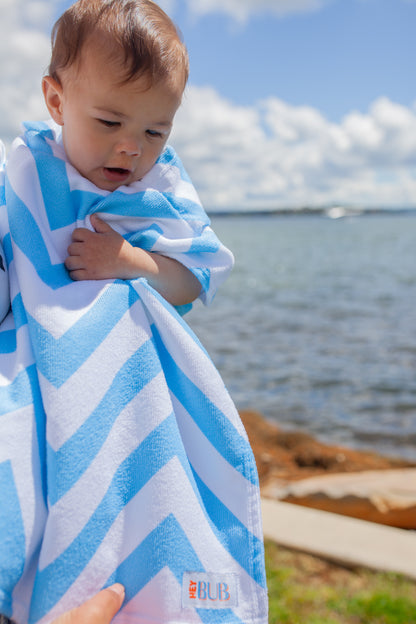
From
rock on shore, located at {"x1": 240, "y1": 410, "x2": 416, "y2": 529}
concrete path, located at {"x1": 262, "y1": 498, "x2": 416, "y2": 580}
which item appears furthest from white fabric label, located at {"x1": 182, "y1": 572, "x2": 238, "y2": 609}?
rock on shore, located at {"x1": 240, "y1": 410, "x2": 416, "y2": 529}

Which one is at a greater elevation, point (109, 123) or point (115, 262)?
point (109, 123)

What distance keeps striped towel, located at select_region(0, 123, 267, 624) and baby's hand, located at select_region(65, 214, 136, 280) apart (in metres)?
0.04

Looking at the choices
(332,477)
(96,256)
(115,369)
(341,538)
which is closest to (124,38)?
(96,256)

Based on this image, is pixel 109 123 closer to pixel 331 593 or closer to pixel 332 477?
pixel 331 593

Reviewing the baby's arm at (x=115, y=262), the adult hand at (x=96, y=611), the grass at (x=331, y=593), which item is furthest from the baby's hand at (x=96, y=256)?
the grass at (x=331, y=593)

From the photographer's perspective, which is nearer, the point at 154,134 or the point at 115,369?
the point at 115,369

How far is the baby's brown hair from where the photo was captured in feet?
4.86

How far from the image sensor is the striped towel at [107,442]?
3.99 ft

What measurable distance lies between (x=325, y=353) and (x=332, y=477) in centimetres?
562

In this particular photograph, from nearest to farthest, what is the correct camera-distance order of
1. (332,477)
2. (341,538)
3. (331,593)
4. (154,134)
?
(154,134)
(331,593)
(341,538)
(332,477)

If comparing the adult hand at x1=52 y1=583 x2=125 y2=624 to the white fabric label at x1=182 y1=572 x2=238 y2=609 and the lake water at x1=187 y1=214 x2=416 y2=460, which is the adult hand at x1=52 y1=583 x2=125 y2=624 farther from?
the lake water at x1=187 y1=214 x2=416 y2=460

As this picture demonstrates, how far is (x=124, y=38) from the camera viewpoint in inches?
58.6

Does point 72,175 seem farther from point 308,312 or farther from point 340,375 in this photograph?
point 308,312

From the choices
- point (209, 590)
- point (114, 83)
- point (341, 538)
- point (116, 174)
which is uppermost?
point (114, 83)
